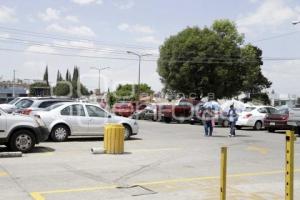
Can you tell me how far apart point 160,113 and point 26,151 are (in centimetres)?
2299

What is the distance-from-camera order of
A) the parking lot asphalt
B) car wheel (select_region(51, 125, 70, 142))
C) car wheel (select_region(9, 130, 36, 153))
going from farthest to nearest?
car wheel (select_region(51, 125, 70, 142)) < car wheel (select_region(9, 130, 36, 153)) < the parking lot asphalt

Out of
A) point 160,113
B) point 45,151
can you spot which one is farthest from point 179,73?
point 45,151

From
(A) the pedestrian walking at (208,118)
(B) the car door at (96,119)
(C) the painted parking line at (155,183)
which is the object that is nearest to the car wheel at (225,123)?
(A) the pedestrian walking at (208,118)

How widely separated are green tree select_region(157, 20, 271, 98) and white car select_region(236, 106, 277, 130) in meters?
21.8

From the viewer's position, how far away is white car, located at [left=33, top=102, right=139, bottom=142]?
17719 mm

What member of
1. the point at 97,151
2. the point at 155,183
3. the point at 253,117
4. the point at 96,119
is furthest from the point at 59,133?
the point at 253,117

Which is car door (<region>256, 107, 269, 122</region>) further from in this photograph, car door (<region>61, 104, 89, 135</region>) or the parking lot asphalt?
car door (<region>61, 104, 89, 135</region>)

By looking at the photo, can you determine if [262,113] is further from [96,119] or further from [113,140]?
[113,140]

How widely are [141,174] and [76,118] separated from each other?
782cm

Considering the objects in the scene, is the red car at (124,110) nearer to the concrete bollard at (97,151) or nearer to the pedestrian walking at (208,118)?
the pedestrian walking at (208,118)

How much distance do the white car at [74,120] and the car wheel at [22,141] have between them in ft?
11.5

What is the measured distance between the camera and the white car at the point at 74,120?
698 inches

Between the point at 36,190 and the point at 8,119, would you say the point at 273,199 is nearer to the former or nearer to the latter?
the point at 36,190

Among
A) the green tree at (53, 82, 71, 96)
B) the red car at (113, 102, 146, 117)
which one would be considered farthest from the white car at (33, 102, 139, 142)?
the green tree at (53, 82, 71, 96)
